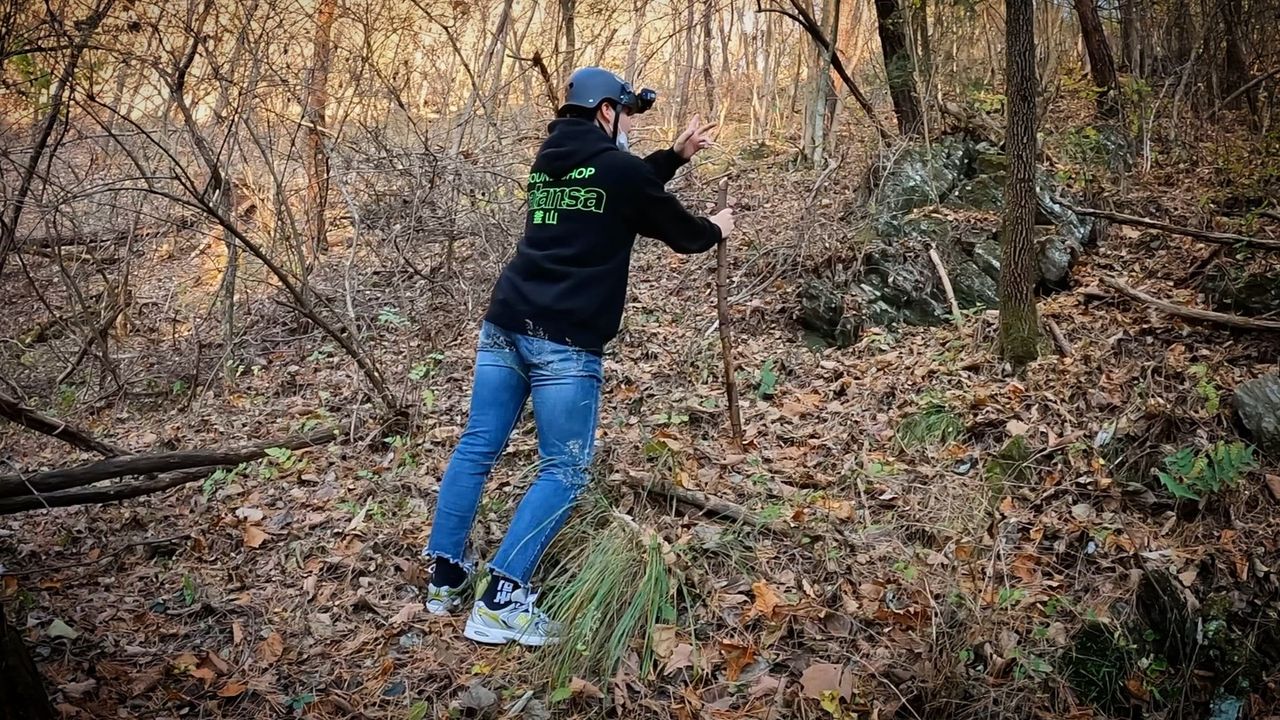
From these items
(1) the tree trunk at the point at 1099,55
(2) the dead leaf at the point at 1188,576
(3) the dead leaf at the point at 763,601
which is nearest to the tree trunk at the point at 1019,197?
(2) the dead leaf at the point at 1188,576

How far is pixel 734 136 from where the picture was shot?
10938 mm

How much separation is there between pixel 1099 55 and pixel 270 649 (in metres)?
8.58

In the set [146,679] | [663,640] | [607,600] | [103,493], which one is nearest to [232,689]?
[146,679]

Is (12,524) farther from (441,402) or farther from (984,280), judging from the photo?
(984,280)

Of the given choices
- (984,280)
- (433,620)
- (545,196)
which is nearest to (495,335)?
(545,196)

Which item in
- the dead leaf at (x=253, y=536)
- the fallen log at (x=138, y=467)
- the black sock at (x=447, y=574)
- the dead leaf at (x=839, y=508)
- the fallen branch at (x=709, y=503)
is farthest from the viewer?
the dead leaf at (x=253, y=536)

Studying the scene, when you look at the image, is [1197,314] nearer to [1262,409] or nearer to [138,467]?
[1262,409]

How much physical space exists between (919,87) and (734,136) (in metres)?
3.79

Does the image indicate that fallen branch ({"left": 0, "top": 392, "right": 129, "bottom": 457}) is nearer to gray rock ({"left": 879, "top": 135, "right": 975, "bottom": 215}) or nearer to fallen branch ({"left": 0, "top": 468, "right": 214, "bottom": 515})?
fallen branch ({"left": 0, "top": 468, "right": 214, "bottom": 515})

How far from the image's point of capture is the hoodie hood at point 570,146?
3195mm

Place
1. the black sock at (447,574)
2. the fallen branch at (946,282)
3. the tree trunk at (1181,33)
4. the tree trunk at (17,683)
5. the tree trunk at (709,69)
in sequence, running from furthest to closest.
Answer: the tree trunk at (709,69) < the tree trunk at (1181,33) < the fallen branch at (946,282) < the black sock at (447,574) < the tree trunk at (17,683)

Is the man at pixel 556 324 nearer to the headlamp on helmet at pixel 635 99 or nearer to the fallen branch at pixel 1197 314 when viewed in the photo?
the headlamp on helmet at pixel 635 99

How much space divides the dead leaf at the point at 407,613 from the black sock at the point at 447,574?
17 centimetres

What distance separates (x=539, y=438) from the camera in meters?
3.23
